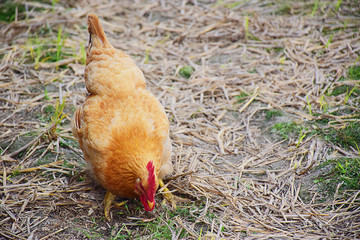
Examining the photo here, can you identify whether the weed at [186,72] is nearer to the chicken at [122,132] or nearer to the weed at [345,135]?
the chicken at [122,132]

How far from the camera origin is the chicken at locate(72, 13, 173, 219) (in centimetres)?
305

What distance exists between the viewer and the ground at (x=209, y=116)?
312 centimetres

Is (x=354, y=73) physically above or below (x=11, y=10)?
below

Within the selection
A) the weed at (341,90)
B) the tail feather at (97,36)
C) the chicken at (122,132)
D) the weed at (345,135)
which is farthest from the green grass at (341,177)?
the tail feather at (97,36)

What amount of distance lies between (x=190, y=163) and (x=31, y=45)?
3.46 meters

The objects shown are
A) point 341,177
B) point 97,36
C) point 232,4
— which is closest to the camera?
point 341,177

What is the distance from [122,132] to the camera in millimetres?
3137

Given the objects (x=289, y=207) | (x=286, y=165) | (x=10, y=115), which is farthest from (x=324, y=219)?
(x=10, y=115)

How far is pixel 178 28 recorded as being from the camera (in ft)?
20.1

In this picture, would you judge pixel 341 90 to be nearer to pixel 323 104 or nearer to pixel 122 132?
pixel 323 104

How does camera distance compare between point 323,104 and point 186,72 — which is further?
point 186,72

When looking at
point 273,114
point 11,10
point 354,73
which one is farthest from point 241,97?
point 11,10

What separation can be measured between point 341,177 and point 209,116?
5.83ft

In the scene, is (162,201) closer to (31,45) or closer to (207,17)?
(31,45)
